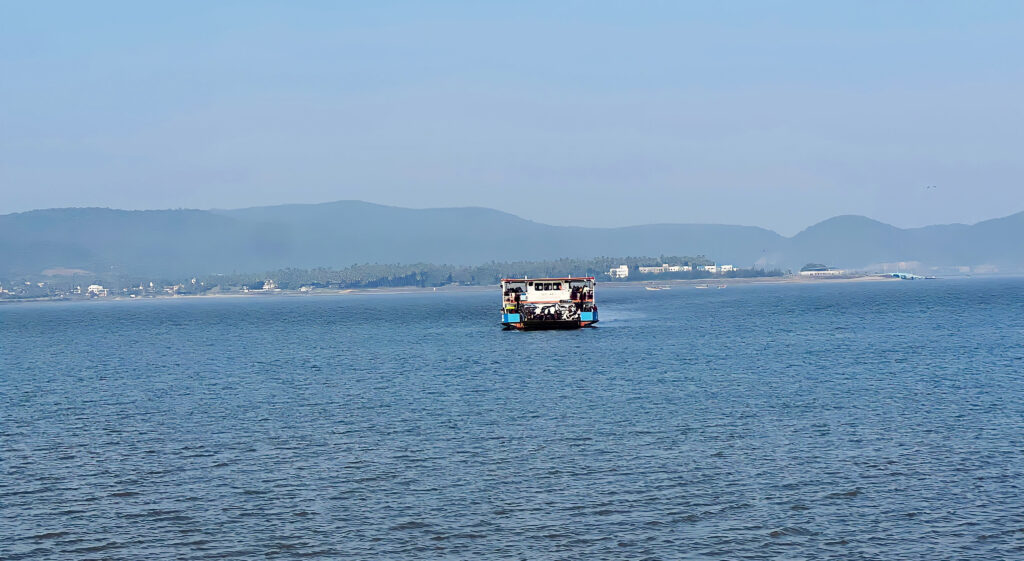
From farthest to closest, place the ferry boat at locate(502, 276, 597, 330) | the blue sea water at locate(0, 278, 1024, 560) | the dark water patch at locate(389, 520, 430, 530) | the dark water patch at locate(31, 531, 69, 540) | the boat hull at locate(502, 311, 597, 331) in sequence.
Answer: the ferry boat at locate(502, 276, 597, 330)
the boat hull at locate(502, 311, 597, 331)
the dark water patch at locate(389, 520, 430, 530)
the dark water patch at locate(31, 531, 69, 540)
the blue sea water at locate(0, 278, 1024, 560)

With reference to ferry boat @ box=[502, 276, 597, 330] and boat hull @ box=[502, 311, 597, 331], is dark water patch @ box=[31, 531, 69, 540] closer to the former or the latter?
ferry boat @ box=[502, 276, 597, 330]

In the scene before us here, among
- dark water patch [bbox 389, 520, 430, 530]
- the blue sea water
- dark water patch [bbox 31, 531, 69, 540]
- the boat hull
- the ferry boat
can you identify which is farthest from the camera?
the ferry boat

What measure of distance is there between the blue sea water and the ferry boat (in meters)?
53.5

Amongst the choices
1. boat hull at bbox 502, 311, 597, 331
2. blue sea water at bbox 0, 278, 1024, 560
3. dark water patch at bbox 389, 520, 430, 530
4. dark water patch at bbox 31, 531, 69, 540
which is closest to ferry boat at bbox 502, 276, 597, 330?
boat hull at bbox 502, 311, 597, 331

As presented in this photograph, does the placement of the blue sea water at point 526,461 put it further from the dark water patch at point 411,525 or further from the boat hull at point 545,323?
the boat hull at point 545,323

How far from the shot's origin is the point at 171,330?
195 m

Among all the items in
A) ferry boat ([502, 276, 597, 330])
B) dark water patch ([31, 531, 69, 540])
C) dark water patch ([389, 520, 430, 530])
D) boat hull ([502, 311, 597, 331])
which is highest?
ferry boat ([502, 276, 597, 330])

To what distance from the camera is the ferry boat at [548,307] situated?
151m

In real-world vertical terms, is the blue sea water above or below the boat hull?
below

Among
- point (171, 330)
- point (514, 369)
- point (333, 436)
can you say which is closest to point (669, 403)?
point (333, 436)

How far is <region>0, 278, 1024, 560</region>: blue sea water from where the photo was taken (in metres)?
34.6

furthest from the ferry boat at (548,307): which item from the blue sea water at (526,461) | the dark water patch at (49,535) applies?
the dark water patch at (49,535)

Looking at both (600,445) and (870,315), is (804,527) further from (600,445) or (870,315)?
(870,315)

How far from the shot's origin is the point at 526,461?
1841 inches
